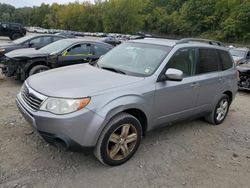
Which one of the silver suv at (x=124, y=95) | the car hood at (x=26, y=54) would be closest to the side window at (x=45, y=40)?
the car hood at (x=26, y=54)

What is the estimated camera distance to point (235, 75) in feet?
18.6

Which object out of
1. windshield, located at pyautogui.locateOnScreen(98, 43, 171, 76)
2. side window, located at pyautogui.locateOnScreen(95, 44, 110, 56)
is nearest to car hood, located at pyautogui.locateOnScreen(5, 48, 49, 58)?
side window, located at pyautogui.locateOnScreen(95, 44, 110, 56)

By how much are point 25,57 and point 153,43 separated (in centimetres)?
441

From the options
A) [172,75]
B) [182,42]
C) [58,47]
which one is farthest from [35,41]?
[172,75]

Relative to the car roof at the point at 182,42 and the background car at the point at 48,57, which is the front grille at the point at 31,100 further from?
the background car at the point at 48,57

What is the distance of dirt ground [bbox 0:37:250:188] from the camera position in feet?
10.7

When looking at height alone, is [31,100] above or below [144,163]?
above

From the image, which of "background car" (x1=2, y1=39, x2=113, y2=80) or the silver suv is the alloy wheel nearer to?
the silver suv

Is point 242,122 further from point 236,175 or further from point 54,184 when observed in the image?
point 54,184

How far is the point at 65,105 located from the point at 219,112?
139 inches

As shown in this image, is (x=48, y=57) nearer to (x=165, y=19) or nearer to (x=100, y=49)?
(x=100, y=49)

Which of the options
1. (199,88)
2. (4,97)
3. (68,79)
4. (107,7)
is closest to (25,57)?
(4,97)

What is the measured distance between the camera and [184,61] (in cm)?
441

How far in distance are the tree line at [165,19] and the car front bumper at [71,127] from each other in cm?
7214
